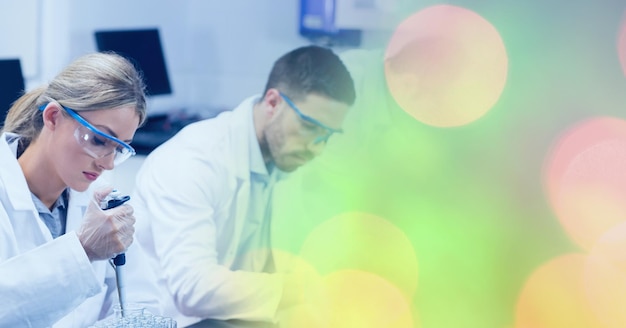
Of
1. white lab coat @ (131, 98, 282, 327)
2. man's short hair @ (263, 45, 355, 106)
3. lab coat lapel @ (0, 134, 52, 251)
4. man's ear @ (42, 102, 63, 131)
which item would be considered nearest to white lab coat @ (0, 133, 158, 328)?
lab coat lapel @ (0, 134, 52, 251)

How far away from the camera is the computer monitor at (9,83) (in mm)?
1933

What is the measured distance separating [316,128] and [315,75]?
0.14 metres

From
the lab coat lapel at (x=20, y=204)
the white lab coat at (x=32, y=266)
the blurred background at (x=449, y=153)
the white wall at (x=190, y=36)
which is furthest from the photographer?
the white wall at (x=190, y=36)

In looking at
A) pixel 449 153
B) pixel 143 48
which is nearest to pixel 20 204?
pixel 143 48

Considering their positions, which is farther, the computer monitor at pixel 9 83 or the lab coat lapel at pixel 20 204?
the computer monitor at pixel 9 83

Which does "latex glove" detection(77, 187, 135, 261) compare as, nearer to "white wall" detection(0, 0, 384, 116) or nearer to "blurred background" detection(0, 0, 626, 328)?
"blurred background" detection(0, 0, 626, 328)

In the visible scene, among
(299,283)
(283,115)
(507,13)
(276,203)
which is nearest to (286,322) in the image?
(299,283)

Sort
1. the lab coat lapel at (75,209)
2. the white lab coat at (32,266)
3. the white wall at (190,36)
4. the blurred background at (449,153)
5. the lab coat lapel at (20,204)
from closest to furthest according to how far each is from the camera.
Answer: the white lab coat at (32,266)
the lab coat lapel at (20,204)
the lab coat lapel at (75,209)
the blurred background at (449,153)
the white wall at (190,36)

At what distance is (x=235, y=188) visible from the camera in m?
1.87

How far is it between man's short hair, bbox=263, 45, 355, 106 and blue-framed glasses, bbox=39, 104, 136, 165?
0.50 m

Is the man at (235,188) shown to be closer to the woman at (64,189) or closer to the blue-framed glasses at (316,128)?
the blue-framed glasses at (316,128)

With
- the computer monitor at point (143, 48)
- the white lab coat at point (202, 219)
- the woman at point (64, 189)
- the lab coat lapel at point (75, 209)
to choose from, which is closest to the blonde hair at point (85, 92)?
the woman at point (64, 189)

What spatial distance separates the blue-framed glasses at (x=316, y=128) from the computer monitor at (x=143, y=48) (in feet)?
1.31

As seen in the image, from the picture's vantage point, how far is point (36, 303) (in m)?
1.37
